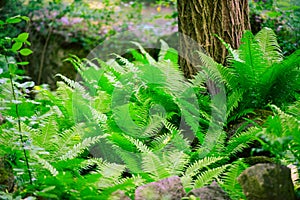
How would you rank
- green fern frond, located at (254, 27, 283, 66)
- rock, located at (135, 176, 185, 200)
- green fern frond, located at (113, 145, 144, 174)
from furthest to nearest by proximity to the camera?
green fern frond, located at (254, 27, 283, 66) → green fern frond, located at (113, 145, 144, 174) → rock, located at (135, 176, 185, 200)

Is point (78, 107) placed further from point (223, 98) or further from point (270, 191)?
point (270, 191)

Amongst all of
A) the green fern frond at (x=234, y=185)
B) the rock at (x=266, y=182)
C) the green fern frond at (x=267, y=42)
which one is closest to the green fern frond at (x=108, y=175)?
the green fern frond at (x=234, y=185)

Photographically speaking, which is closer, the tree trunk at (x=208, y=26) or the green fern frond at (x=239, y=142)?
the green fern frond at (x=239, y=142)

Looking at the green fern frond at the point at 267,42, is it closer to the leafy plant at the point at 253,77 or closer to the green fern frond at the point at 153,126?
the leafy plant at the point at 253,77

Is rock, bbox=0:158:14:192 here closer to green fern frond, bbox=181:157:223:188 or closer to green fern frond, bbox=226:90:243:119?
green fern frond, bbox=181:157:223:188

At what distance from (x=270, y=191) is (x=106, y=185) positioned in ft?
2.96

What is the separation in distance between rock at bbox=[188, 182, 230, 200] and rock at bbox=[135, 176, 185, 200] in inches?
2.9

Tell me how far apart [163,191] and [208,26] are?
1.96 m

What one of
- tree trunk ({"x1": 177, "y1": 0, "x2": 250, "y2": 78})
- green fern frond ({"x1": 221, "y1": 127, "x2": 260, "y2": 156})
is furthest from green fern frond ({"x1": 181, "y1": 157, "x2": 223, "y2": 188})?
tree trunk ({"x1": 177, "y1": 0, "x2": 250, "y2": 78})

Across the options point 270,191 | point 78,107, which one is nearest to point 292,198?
point 270,191

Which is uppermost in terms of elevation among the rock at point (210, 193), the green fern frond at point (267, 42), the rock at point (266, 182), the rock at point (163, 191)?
the green fern frond at point (267, 42)

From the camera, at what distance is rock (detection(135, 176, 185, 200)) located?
83.7 inches

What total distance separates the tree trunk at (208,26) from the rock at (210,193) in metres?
1.72

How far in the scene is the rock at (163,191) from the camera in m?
2.13
